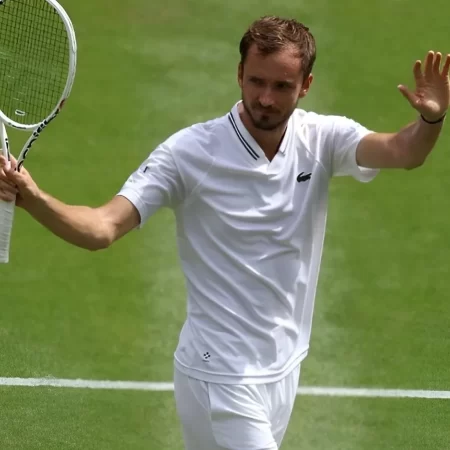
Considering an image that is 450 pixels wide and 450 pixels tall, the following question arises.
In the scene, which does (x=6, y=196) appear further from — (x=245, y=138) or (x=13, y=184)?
(x=245, y=138)

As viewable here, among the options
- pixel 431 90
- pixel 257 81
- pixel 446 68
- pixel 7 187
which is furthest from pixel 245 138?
pixel 7 187

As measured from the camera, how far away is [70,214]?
18.7ft

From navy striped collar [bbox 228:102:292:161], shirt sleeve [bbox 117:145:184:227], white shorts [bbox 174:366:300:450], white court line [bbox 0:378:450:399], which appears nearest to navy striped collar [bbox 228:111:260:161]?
navy striped collar [bbox 228:102:292:161]

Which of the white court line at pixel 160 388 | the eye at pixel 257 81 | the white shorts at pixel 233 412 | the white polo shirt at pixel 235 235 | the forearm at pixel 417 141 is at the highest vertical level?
the eye at pixel 257 81

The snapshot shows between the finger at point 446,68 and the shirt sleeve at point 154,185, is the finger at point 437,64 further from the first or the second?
the shirt sleeve at point 154,185

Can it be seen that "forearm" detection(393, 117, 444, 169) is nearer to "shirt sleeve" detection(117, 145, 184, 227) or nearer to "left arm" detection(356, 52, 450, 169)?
"left arm" detection(356, 52, 450, 169)

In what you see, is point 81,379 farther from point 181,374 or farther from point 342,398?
point 181,374

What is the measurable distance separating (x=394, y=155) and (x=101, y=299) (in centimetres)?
485

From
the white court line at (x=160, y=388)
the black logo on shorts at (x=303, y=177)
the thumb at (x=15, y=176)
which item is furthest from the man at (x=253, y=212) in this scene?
the white court line at (x=160, y=388)

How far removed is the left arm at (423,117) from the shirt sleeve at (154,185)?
108 centimetres

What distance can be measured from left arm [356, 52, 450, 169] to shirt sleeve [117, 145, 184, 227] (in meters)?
1.08

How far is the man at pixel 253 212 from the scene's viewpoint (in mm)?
6066

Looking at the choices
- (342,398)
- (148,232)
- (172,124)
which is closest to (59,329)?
(148,232)

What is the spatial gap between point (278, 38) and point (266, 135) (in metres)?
0.53
